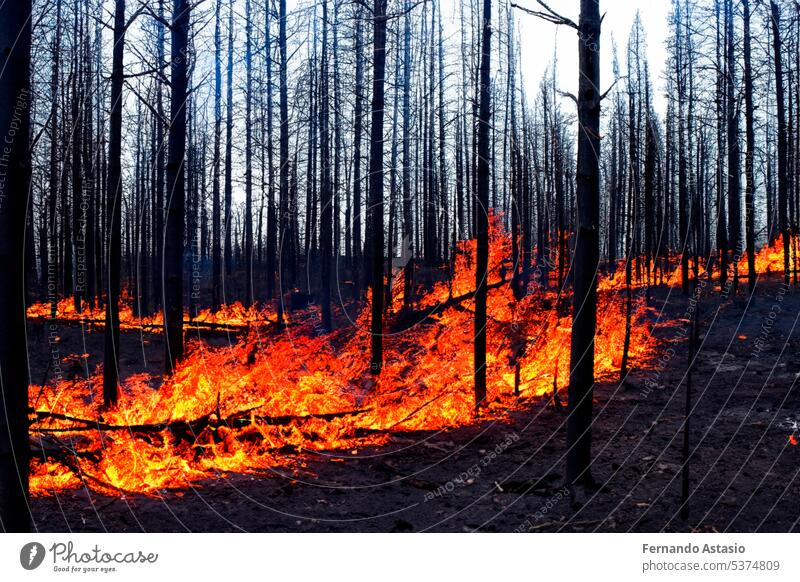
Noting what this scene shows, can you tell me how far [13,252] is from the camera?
4.26 metres

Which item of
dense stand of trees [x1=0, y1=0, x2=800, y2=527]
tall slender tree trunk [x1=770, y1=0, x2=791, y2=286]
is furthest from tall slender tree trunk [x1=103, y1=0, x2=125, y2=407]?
tall slender tree trunk [x1=770, y1=0, x2=791, y2=286]

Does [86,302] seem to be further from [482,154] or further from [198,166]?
[482,154]

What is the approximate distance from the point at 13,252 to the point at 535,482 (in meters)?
6.82

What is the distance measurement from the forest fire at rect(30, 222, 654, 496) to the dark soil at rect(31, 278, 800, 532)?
23.2 inches

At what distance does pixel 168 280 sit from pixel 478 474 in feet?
21.9

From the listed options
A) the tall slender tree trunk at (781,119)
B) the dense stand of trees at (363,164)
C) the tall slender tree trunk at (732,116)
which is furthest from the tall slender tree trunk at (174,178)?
the tall slender tree trunk at (781,119)

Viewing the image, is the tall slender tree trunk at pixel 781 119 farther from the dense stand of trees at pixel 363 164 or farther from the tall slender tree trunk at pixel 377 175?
the tall slender tree trunk at pixel 377 175

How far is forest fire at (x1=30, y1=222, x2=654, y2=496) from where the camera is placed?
8047 millimetres

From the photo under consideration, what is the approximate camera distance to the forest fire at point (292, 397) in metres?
8.05

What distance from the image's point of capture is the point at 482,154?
11383 mm

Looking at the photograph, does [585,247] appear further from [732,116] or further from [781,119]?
[781,119]

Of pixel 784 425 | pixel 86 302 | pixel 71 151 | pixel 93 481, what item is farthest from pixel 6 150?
pixel 86 302

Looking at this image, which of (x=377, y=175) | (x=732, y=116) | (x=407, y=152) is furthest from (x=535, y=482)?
(x=407, y=152)

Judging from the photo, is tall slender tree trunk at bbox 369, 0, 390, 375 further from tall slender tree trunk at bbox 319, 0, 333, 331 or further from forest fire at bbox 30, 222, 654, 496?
tall slender tree trunk at bbox 319, 0, 333, 331
